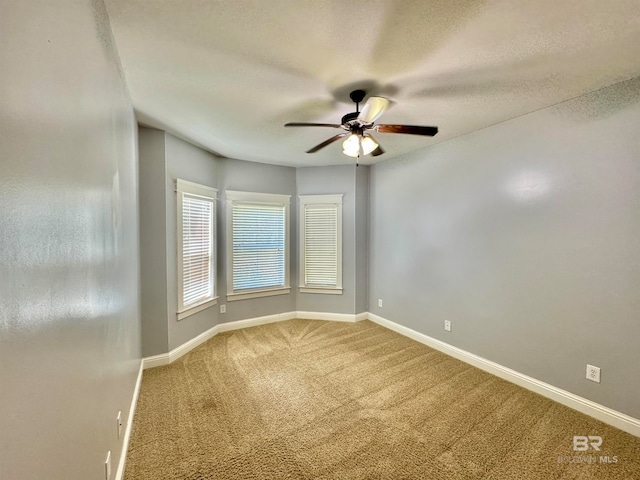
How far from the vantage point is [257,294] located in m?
4.33

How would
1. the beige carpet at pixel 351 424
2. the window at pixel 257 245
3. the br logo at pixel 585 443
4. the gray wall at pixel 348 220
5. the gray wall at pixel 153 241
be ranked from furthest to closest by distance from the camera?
the gray wall at pixel 348 220 < the window at pixel 257 245 < the gray wall at pixel 153 241 < the br logo at pixel 585 443 < the beige carpet at pixel 351 424

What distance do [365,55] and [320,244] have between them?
10.3ft

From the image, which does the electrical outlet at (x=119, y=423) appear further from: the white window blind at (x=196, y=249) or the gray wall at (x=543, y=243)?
the gray wall at (x=543, y=243)

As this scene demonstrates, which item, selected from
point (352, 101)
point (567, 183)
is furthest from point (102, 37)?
point (567, 183)

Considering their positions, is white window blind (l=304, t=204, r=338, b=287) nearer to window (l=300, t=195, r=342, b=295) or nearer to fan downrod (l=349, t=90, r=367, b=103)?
window (l=300, t=195, r=342, b=295)

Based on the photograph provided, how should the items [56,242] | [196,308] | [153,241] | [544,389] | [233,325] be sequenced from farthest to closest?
[233,325]
[196,308]
[153,241]
[544,389]
[56,242]

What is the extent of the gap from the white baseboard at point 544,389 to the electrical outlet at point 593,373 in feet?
0.64

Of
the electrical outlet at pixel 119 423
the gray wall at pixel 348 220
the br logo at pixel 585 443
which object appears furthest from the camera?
the gray wall at pixel 348 220

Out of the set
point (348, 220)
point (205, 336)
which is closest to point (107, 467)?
point (205, 336)

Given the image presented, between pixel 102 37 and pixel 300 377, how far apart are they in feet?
9.90

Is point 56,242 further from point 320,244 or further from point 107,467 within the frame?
point 320,244

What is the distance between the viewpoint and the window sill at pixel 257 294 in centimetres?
411

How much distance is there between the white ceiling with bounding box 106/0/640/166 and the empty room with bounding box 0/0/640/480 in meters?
0.02

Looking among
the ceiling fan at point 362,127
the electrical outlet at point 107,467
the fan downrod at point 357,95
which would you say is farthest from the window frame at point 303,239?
the electrical outlet at point 107,467
